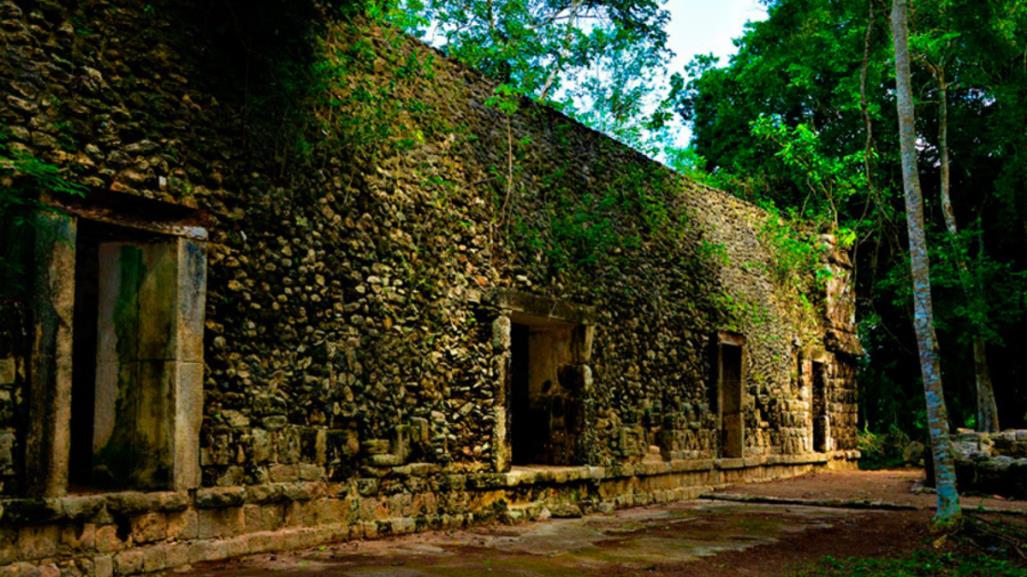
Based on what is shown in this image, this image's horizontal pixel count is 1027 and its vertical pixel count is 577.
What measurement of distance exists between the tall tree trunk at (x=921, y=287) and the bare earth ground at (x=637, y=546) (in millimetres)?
812

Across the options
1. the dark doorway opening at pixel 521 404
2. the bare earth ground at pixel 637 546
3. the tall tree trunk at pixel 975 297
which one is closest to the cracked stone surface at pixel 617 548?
the bare earth ground at pixel 637 546

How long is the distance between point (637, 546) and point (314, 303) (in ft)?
10.7

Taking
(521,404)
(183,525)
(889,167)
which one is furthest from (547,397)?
(889,167)

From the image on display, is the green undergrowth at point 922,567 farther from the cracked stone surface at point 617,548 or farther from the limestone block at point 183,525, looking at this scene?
the limestone block at point 183,525

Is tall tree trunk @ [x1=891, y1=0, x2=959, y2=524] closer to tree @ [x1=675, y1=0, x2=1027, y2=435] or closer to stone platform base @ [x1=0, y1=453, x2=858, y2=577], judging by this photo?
stone platform base @ [x1=0, y1=453, x2=858, y2=577]

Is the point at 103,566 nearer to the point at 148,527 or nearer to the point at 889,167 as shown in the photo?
the point at 148,527

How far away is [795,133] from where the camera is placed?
58.8 ft

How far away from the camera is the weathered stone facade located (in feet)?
18.3

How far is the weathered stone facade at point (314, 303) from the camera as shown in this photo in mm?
A: 5590

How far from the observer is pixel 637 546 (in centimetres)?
771

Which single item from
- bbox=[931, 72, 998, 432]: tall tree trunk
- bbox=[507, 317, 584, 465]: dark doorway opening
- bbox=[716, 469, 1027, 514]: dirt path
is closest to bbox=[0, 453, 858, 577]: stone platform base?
bbox=[507, 317, 584, 465]: dark doorway opening

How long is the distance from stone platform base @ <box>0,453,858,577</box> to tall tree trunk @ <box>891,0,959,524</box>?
3.67 m

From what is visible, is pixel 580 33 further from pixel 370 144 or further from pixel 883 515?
pixel 883 515

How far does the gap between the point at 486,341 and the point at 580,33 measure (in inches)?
147
